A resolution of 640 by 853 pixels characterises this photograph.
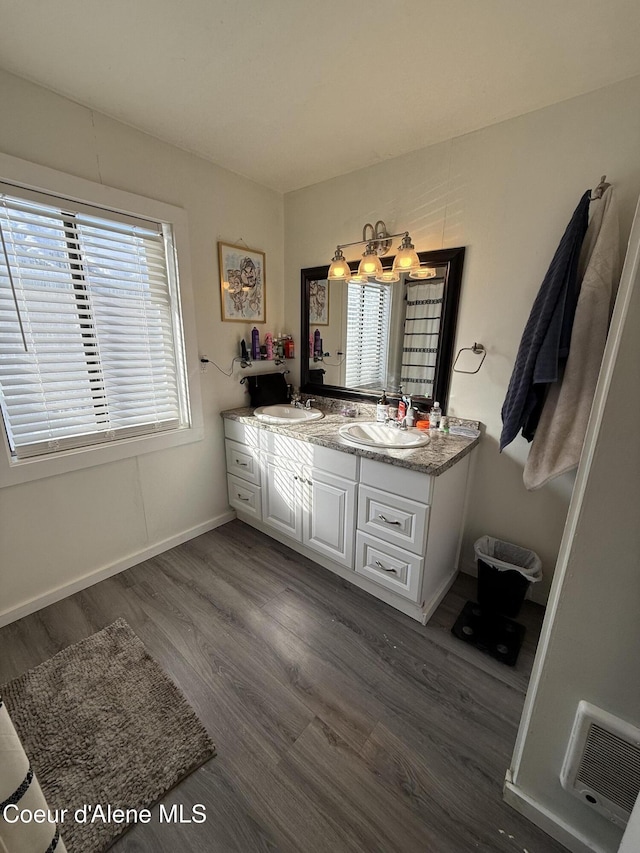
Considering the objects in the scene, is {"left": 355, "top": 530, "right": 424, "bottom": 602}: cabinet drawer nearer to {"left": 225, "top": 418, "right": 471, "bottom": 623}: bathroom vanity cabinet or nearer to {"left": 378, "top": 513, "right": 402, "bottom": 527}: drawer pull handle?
{"left": 225, "top": 418, "right": 471, "bottom": 623}: bathroom vanity cabinet

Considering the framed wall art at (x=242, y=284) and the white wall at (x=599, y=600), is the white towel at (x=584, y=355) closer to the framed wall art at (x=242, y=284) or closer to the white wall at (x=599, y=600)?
the white wall at (x=599, y=600)

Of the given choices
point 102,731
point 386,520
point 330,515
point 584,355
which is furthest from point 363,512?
point 102,731

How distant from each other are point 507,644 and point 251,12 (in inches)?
104

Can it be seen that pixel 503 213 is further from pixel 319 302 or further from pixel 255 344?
pixel 255 344

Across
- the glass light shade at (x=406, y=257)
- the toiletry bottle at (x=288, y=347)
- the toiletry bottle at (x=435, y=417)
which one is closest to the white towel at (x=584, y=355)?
the toiletry bottle at (x=435, y=417)

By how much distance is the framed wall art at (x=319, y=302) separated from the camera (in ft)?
7.78

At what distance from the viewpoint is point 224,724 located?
4.13ft

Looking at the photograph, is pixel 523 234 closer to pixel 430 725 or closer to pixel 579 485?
pixel 579 485

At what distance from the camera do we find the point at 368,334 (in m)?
2.21

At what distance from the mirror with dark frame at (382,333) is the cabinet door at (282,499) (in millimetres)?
702

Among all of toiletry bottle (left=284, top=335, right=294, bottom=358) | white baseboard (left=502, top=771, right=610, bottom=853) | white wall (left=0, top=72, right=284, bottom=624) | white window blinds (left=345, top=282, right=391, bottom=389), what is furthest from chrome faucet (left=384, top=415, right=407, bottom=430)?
white baseboard (left=502, top=771, right=610, bottom=853)

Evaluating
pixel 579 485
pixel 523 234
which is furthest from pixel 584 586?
pixel 523 234

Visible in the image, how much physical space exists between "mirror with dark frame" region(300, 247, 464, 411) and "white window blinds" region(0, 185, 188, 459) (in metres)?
0.94

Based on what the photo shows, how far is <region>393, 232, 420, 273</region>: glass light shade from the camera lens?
1.80 m
